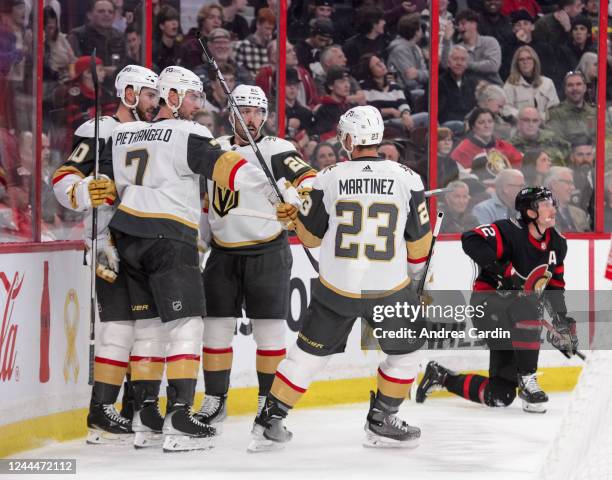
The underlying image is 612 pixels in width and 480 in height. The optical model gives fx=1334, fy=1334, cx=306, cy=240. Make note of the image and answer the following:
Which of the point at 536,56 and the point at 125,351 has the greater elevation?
the point at 536,56

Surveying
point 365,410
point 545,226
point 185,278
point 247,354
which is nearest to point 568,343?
point 545,226

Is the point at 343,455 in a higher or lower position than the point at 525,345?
lower

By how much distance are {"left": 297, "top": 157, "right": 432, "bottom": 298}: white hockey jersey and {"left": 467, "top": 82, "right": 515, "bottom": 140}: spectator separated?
2.59 metres

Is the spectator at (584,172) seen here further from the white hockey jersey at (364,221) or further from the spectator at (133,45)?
the white hockey jersey at (364,221)

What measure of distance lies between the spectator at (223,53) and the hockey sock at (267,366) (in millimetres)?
1841

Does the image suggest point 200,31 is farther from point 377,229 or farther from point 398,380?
point 398,380

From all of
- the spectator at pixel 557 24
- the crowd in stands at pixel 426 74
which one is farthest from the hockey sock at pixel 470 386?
the spectator at pixel 557 24

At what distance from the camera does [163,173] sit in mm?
4570

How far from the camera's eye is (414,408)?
5750 mm

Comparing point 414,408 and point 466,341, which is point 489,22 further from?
point 414,408

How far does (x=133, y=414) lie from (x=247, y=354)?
3.03 ft

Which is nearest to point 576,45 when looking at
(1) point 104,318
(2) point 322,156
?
(2) point 322,156

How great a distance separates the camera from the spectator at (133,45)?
19.4ft

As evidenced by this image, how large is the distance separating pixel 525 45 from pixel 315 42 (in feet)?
3.89
